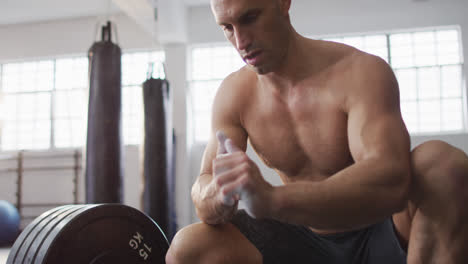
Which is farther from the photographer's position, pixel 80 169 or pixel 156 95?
pixel 80 169

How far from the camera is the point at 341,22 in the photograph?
19.2 ft

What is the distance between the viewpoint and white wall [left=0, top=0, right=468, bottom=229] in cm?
567

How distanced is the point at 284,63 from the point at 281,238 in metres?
0.48

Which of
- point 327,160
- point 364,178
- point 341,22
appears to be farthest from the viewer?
point 341,22

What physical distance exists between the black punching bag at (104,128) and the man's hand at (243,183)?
2558mm

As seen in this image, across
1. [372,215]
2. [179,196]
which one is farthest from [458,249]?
[179,196]

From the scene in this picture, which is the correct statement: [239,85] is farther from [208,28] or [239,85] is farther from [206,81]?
[208,28]

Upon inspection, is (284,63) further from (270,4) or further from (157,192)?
(157,192)

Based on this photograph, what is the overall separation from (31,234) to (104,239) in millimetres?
311

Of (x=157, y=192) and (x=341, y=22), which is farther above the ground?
(x=341, y=22)

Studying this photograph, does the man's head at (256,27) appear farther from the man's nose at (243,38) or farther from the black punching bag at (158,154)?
the black punching bag at (158,154)

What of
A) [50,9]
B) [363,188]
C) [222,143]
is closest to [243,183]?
[222,143]

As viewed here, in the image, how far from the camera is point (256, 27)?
99 cm

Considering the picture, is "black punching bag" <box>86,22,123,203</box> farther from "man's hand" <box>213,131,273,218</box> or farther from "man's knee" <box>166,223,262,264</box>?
"man's hand" <box>213,131,273,218</box>
